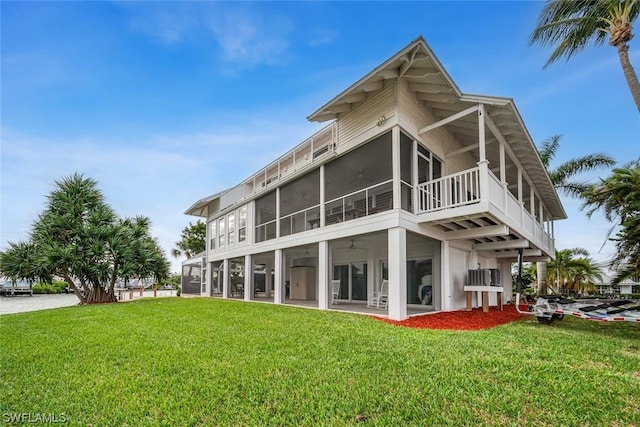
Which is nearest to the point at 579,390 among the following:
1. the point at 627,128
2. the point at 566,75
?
the point at 566,75

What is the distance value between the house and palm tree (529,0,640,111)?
12.4 ft

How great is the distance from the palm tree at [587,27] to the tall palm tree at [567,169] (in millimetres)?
8164

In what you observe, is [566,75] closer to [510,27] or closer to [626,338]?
[510,27]

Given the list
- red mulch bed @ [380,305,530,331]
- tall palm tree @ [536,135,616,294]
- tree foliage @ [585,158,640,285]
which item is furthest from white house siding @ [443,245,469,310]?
tall palm tree @ [536,135,616,294]

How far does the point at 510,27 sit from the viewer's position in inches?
482

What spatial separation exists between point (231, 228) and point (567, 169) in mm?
Result: 19507

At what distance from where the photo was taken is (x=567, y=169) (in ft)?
64.0

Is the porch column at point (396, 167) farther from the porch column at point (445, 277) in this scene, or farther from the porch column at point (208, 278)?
the porch column at point (208, 278)

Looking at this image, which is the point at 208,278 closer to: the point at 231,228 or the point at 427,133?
the point at 231,228

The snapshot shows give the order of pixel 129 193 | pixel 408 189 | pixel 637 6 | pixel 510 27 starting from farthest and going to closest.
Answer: pixel 129 193 → pixel 510 27 → pixel 637 6 → pixel 408 189

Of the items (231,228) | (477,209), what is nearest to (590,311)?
(477,209)

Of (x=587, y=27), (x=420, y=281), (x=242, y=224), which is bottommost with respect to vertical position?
(x=420, y=281)

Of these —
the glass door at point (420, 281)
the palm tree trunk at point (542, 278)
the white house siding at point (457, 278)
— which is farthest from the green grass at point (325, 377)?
the palm tree trunk at point (542, 278)

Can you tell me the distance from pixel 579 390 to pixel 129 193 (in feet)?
64.6
